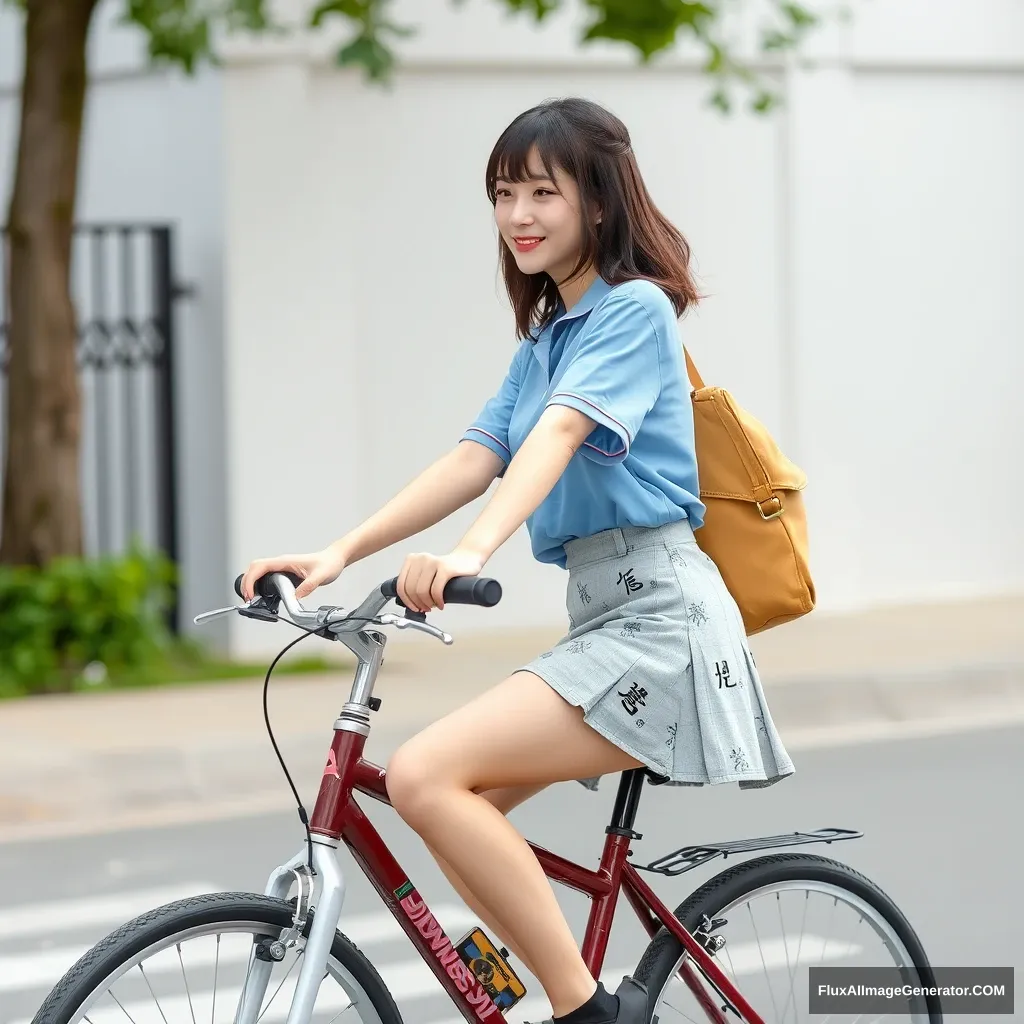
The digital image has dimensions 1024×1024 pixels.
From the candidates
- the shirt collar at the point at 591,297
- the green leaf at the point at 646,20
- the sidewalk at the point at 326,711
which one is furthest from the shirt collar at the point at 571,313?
the green leaf at the point at 646,20

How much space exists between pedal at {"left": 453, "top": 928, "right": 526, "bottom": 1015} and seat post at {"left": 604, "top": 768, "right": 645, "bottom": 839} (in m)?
0.27

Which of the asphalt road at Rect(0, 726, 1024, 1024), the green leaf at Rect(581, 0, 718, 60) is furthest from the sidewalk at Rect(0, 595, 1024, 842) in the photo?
the green leaf at Rect(581, 0, 718, 60)

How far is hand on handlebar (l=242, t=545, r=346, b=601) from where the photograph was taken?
2.91 m

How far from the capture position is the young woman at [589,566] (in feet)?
9.24

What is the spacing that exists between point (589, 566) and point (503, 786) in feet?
1.22

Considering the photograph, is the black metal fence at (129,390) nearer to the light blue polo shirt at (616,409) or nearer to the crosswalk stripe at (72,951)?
the crosswalk stripe at (72,951)

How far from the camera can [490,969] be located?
2.96 m

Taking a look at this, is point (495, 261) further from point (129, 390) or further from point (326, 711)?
point (326, 711)

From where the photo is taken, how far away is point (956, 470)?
40.6ft

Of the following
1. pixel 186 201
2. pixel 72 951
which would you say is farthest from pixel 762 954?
pixel 186 201

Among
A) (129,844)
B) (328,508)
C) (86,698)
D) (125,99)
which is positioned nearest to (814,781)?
(129,844)

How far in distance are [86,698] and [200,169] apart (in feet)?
11.0

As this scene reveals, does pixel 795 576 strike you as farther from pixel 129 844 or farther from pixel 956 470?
pixel 956 470

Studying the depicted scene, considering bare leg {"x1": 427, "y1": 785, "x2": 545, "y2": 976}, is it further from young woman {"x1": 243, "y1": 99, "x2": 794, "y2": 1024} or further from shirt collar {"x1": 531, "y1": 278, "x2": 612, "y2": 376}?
shirt collar {"x1": 531, "y1": 278, "x2": 612, "y2": 376}
